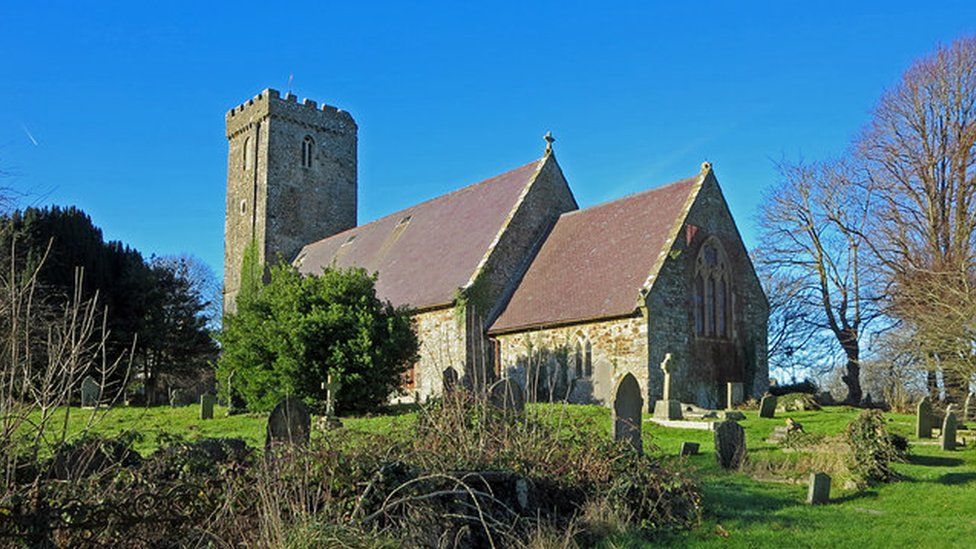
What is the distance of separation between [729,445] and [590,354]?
9203mm

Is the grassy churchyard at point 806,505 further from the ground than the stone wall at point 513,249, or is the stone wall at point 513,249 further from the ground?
the stone wall at point 513,249

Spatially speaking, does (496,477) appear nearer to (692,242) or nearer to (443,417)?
(443,417)

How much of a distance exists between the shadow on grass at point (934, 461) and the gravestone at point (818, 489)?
3.65 metres

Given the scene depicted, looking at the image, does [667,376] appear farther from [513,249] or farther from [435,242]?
[435,242]

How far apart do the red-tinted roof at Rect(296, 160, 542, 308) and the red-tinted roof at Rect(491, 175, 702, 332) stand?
6.21 ft

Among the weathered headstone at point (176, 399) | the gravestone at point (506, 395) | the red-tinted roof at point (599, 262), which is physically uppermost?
the red-tinted roof at point (599, 262)

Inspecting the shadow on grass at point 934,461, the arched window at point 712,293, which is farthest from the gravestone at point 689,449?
the arched window at point 712,293

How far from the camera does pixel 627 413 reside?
986cm

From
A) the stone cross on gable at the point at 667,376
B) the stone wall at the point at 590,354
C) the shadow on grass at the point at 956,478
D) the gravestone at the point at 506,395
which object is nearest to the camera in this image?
the shadow on grass at the point at 956,478

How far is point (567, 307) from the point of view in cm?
2061

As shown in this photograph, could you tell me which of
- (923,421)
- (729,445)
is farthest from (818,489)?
(923,421)

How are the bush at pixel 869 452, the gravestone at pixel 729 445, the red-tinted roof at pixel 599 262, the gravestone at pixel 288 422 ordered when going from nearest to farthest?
1. the gravestone at pixel 288 422
2. the bush at pixel 869 452
3. the gravestone at pixel 729 445
4. the red-tinted roof at pixel 599 262

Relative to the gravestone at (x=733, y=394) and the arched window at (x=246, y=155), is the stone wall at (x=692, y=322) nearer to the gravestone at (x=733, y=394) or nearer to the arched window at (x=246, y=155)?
the gravestone at (x=733, y=394)

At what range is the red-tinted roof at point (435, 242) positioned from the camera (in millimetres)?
23969
